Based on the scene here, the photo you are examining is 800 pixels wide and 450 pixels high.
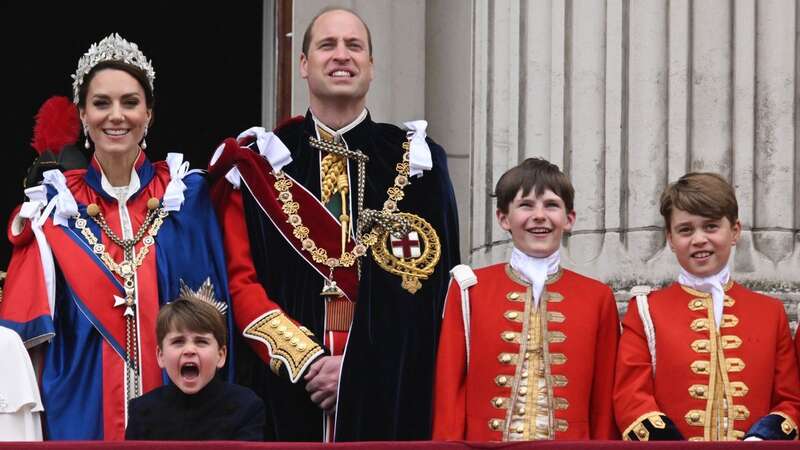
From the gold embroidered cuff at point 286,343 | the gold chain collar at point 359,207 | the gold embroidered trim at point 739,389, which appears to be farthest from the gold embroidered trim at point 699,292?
the gold embroidered cuff at point 286,343

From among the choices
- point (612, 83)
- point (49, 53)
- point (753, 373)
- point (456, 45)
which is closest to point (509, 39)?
point (612, 83)

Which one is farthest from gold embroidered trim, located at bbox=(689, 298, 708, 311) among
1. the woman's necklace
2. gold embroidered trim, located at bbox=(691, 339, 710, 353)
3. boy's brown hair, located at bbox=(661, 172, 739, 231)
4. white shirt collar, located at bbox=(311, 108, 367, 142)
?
the woman's necklace

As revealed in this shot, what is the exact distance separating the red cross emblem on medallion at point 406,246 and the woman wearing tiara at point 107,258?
0.51m

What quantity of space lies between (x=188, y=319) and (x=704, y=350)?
142cm

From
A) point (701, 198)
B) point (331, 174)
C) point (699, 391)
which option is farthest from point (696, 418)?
point (331, 174)

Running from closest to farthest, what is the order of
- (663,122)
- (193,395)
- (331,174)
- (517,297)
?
(193,395) < (517,297) < (331,174) < (663,122)

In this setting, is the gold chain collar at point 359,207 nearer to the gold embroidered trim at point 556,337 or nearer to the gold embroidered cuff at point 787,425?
the gold embroidered trim at point 556,337

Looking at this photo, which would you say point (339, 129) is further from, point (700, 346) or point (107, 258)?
point (700, 346)

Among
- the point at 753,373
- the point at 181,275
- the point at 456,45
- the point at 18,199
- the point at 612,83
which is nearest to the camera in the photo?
the point at 753,373

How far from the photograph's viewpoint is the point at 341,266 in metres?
5.80

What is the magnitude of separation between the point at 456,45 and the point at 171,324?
10.8ft

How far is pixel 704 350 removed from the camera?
538 centimetres

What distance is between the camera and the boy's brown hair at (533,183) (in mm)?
5531

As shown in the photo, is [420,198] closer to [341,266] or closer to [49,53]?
[341,266]
